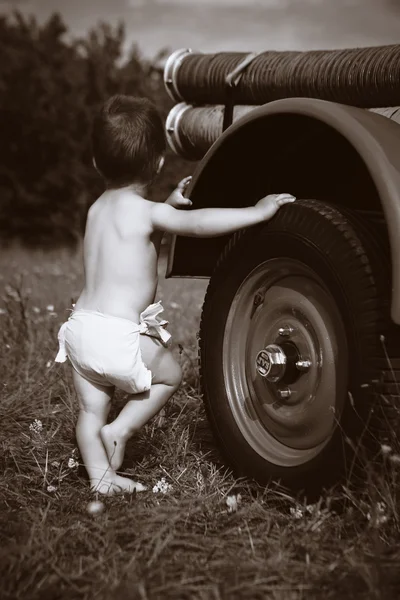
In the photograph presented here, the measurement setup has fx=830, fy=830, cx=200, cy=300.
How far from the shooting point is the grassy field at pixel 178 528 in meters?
1.98

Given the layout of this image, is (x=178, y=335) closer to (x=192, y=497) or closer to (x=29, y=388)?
(x=29, y=388)

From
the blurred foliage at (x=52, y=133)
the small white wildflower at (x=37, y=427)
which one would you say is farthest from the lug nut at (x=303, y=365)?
the blurred foliage at (x=52, y=133)

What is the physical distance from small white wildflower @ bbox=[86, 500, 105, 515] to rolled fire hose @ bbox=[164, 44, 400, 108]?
5.15ft

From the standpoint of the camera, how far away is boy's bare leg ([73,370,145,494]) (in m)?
2.76

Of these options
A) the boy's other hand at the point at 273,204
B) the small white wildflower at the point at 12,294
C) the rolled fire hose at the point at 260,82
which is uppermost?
the rolled fire hose at the point at 260,82

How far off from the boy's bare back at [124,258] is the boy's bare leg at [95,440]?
286mm

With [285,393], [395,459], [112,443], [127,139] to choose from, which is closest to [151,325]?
[112,443]

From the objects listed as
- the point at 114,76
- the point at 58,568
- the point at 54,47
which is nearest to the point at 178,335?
the point at 58,568

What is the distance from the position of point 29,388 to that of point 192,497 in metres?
1.39

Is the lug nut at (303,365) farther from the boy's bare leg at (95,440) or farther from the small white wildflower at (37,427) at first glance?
the small white wildflower at (37,427)

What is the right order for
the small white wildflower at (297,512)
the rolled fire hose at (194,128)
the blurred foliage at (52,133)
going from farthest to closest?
the blurred foliage at (52,133), the rolled fire hose at (194,128), the small white wildflower at (297,512)

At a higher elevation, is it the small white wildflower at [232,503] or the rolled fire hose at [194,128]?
the rolled fire hose at [194,128]

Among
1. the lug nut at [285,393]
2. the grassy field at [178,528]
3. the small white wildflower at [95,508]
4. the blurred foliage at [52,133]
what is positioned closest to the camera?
the grassy field at [178,528]

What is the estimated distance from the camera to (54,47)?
13.4 meters
